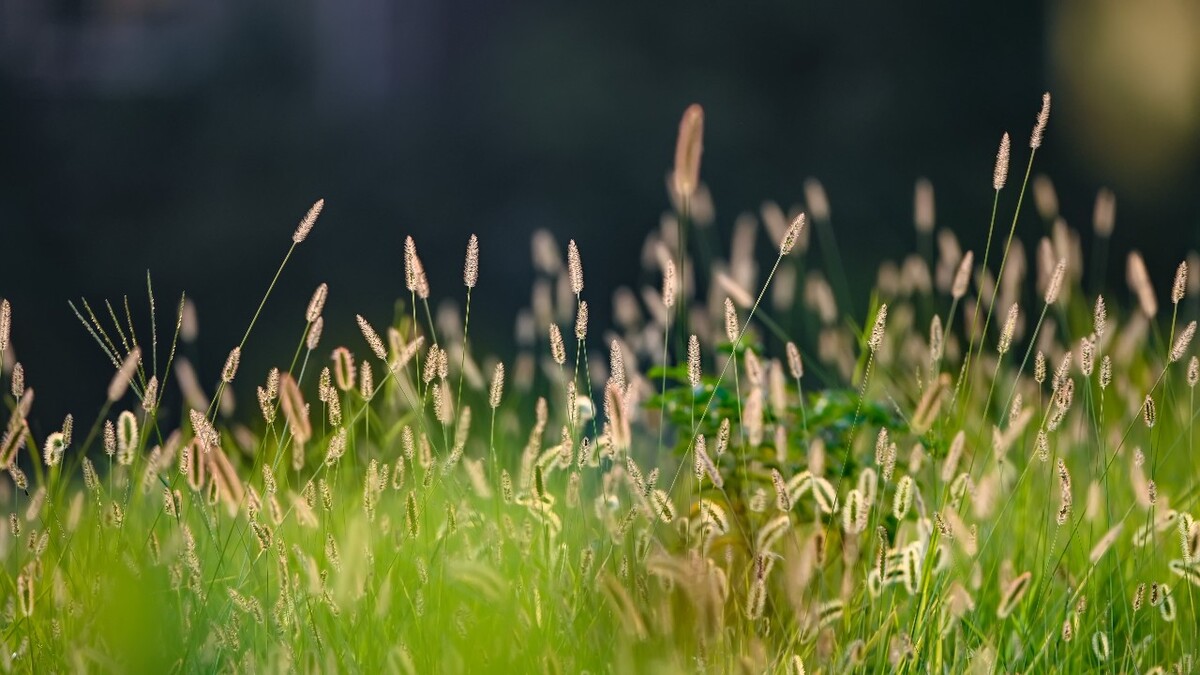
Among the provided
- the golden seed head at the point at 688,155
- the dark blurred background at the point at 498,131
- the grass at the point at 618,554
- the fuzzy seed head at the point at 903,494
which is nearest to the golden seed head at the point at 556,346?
the grass at the point at 618,554

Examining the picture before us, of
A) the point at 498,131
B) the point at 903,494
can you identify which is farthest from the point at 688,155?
the point at 498,131

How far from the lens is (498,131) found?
4973 mm

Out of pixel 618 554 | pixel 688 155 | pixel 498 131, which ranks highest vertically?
pixel 688 155

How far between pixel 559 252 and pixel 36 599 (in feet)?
11.6

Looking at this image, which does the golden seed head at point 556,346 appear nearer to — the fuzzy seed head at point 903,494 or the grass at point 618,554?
the grass at point 618,554

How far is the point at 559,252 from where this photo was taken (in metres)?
4.98

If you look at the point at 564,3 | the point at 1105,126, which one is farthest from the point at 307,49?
the point at 1105,126

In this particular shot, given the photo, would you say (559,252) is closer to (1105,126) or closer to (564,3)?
(564,3)

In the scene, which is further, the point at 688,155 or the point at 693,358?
the point at 688,155

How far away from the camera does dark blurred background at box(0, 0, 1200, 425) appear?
183 inches

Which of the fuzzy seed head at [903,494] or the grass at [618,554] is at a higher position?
the fuzzy seed head at [903,494]

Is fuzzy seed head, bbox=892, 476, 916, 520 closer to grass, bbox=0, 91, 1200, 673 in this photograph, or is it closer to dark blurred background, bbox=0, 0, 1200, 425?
grass, bbox=0, 91, 1200, 673

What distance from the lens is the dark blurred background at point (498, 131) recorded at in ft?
15.3

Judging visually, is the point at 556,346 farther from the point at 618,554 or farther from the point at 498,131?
the point at 498,131
